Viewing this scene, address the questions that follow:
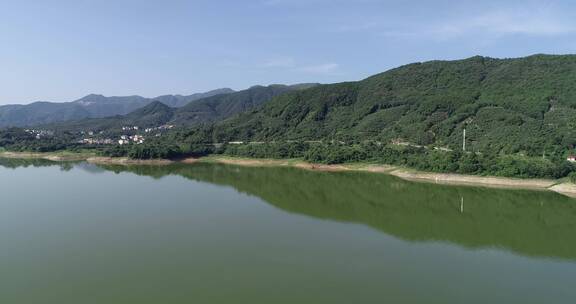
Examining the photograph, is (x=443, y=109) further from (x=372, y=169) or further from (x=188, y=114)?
(x=188, y=114)

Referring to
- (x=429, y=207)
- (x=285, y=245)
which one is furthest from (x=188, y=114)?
(x=285, y=245)

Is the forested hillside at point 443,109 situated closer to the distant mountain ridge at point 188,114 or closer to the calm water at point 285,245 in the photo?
the calm water at point 285,245

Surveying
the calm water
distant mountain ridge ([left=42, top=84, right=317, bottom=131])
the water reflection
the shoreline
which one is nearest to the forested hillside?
the shoreline

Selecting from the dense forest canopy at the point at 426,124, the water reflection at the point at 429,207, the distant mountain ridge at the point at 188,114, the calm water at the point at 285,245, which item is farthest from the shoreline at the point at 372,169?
Answer: the distant mountain ridge at the point at 188,114

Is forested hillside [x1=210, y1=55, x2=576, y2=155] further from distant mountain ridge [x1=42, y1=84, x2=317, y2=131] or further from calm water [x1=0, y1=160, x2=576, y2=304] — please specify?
distant mountain ridge [x1=42, y1=84, x2=317, y2=131]

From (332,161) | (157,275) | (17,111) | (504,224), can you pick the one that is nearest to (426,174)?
(332,161)

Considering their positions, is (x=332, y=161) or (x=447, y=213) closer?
(x=447, y=213)

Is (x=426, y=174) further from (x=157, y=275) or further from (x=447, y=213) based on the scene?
(x=157, y=275)
